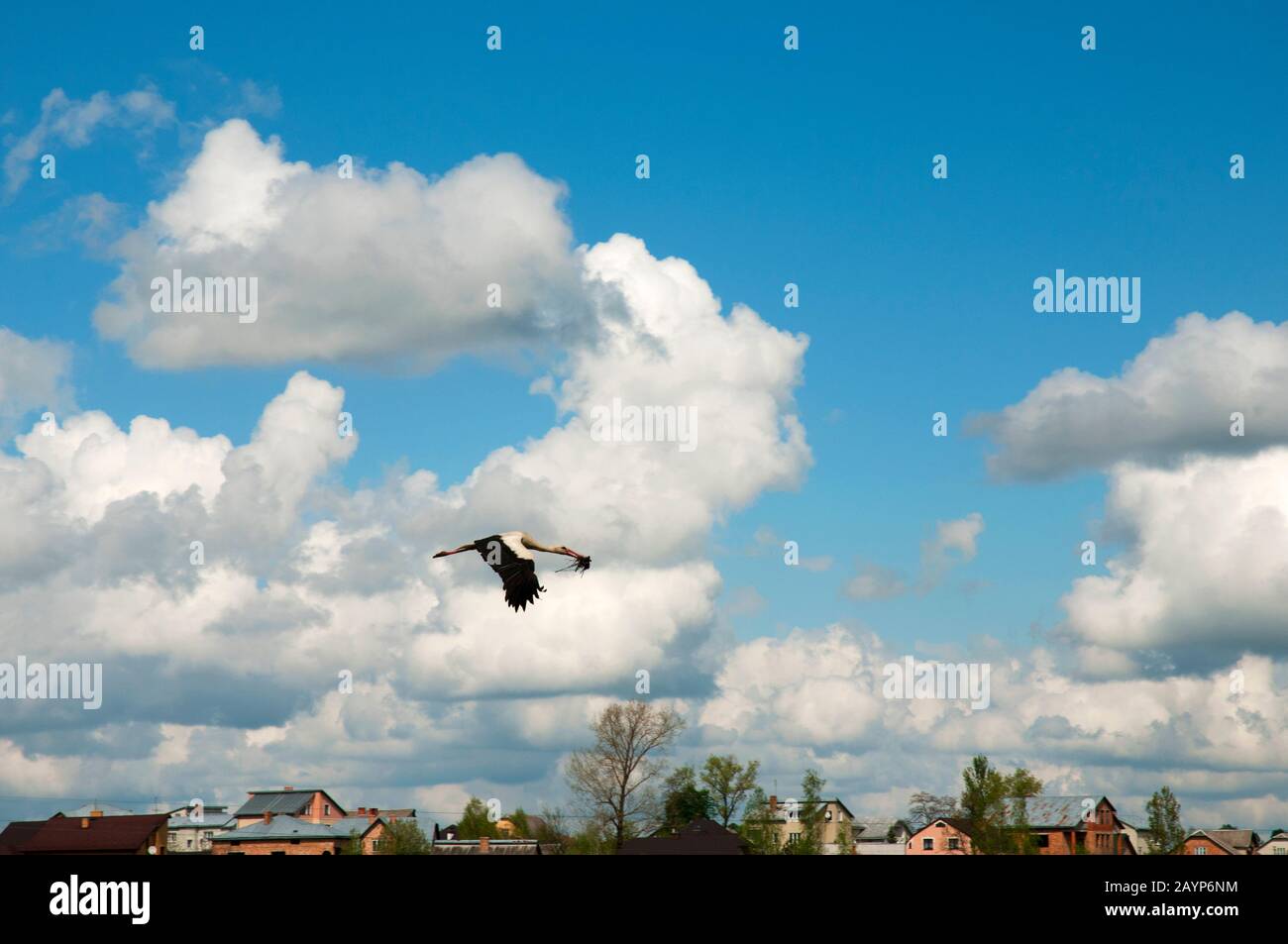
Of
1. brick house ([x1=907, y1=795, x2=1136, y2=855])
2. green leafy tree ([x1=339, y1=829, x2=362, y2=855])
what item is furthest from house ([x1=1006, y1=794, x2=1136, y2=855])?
green leafy tree ([x1=339, y1=829, x2=362, y2=855])

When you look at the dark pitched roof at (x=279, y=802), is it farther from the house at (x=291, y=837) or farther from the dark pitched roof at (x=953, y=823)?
the dark pitched roof at (x=953, y=823)

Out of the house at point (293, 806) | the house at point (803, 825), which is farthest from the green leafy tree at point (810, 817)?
the house at point (293, 806)

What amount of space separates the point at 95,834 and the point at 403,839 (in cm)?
2574

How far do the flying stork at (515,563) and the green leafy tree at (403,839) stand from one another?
90.1 m

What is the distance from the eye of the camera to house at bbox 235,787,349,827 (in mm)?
138750

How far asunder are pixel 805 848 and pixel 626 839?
13.3 m

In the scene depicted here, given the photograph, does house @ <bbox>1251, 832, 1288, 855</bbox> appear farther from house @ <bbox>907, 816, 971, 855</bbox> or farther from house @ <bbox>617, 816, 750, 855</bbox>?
house @ <bbox>617, 816, 750, 855</bbox>

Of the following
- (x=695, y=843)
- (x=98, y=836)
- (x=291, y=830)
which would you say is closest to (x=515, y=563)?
(x=695, y=843)

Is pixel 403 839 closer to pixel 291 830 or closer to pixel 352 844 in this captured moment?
pixel 352 844

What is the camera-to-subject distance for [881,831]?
183 meters

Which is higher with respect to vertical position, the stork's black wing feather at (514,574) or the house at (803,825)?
the stork's black wing feather at (514,574)

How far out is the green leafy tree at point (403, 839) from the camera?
118 metres

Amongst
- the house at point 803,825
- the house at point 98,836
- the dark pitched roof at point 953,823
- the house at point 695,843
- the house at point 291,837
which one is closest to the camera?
the house at point 695,843
